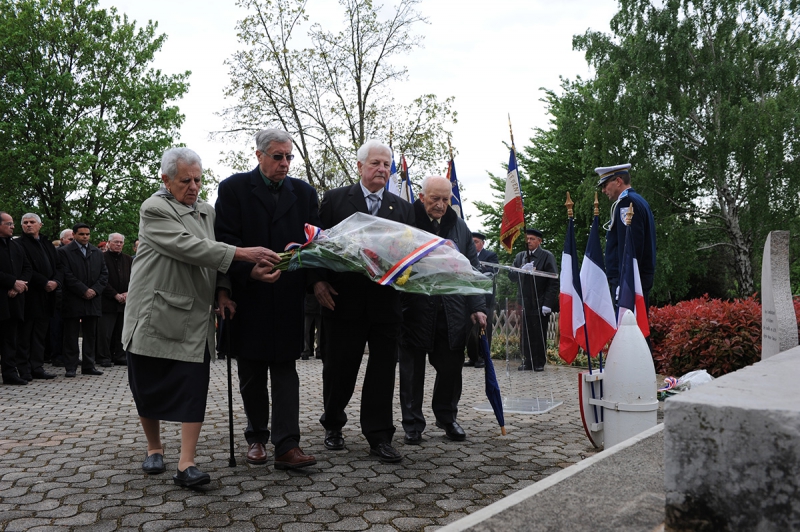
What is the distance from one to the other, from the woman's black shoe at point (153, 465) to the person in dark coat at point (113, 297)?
772 cm

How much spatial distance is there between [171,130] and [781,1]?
85.6 feet

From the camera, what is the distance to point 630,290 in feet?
17.4

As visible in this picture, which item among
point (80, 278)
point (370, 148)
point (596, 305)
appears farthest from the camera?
point (80, 278)

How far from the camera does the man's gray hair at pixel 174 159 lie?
13.8 ft

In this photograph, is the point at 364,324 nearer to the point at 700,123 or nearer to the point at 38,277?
the point at 38,277

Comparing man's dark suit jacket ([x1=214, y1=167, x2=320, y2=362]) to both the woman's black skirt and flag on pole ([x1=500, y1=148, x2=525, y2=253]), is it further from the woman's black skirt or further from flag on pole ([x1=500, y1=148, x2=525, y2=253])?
flag on pole ([x1=500, y1=148, x2=525, y2=253])

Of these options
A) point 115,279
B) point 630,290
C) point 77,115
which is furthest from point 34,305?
point 77,115

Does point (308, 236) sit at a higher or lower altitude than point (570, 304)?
higher

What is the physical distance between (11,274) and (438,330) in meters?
6.72

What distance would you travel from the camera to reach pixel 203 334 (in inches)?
164

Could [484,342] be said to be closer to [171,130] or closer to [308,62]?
[308,62]

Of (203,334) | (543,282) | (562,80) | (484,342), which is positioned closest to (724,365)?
(543,282)

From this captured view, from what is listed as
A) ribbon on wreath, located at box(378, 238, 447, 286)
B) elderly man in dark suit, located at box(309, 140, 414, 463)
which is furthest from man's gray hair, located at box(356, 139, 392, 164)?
ribbon on wreath, located at box(378, 238, 447, 286)

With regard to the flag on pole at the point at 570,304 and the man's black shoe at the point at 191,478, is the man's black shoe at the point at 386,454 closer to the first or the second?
the man's black shoe at the point at 191,478
